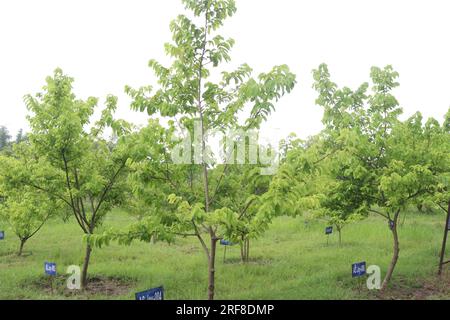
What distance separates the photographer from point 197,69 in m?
6.06

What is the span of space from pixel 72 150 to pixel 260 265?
6.28m

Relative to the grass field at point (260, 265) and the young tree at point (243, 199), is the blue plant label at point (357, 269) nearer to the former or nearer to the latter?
the grass field at point (260, 265)

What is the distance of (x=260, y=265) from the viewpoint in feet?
36.9

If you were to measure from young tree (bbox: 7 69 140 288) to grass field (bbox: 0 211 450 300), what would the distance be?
6.14 ft

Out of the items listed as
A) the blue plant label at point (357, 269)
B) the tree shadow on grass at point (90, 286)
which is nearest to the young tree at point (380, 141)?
the blue plant label at point (357, 269)

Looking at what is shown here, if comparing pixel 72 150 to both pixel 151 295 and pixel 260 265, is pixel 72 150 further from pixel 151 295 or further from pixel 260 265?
pixel 260 265

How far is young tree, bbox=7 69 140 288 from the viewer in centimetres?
772

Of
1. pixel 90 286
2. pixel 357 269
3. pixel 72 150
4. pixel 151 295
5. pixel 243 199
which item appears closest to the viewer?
pixel 151 295

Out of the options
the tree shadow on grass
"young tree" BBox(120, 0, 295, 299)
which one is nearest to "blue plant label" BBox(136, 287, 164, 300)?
"young tree" BBox(120, 0, 295, 299)

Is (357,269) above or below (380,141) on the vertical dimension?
below

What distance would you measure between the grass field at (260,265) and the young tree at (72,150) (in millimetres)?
1871

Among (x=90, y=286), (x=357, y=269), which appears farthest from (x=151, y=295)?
(x=90, y=286)

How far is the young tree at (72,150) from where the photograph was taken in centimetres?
772

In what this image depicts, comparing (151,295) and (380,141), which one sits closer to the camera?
(151,295)
